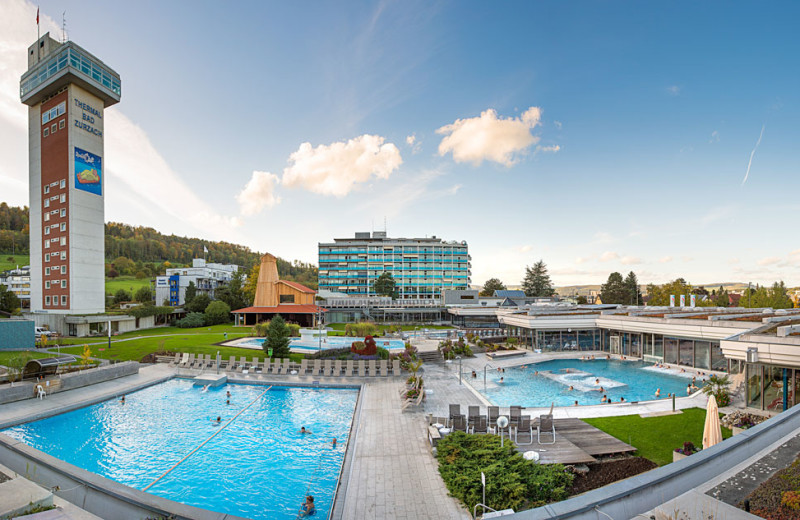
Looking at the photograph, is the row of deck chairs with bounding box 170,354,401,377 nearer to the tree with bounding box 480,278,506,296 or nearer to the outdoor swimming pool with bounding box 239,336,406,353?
the outdoor swimming pool with bounding box 239,336,406,353

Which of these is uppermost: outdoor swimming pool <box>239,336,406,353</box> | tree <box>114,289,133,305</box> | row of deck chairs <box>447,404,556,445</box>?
tree <box>114,289,133,305</box>

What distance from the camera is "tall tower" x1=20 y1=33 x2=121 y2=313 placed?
3638 centimetres

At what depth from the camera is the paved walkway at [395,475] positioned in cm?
786

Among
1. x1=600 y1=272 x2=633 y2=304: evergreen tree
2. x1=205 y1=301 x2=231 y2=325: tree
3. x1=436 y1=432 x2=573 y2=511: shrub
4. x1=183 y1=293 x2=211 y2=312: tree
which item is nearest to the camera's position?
x1=436 y1=432 x2=573 y2=511: shrub

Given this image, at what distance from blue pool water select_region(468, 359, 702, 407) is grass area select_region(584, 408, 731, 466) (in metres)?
4.25

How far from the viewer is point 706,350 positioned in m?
22.9

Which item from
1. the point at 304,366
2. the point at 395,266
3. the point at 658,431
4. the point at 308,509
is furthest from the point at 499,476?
the point at 395,266

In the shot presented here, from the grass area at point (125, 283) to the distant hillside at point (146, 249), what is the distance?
1.87m

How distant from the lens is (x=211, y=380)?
21984 mm

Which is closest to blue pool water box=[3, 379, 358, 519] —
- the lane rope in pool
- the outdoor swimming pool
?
the lane rope in pool

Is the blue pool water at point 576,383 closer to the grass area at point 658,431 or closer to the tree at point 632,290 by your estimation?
the grass area at point 658,431

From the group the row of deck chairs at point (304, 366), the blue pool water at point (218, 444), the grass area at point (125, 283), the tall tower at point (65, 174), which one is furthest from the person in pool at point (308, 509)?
the grass area at point (125, 283)

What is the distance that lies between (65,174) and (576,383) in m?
48.7

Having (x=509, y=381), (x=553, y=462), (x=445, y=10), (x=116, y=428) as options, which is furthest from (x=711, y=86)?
(x=116, y=428)
